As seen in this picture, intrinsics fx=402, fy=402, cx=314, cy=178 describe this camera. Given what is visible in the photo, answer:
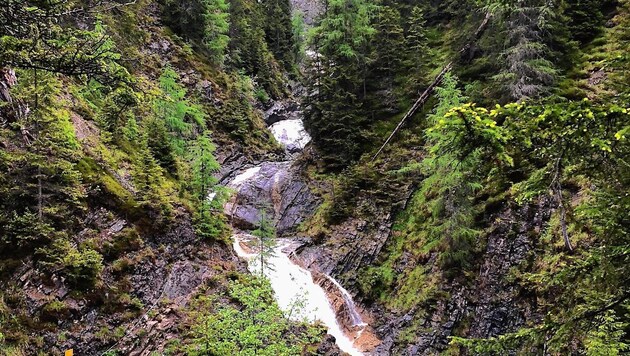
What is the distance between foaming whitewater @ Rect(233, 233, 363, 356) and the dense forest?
0.36 meters

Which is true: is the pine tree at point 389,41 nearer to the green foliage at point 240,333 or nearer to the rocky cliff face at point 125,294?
the rocky cliff face at point 125,294

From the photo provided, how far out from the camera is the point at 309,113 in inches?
1104

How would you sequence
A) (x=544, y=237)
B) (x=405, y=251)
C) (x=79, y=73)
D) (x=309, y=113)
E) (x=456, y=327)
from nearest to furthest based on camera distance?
(x=79, y=73) < (x=544, y=237) < (x=456, y=327) < (x=405, y=251) < (x=309, y=113)

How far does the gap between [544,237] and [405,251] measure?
737 cm

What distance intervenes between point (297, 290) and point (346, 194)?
639cm

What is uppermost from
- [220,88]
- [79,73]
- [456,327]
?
[79,73]

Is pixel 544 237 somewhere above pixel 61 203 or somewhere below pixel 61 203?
below

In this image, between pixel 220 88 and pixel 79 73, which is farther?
pixel 220 88

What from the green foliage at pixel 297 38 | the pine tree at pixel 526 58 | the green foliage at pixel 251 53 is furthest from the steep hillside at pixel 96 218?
the green foliage at pixel 297 38

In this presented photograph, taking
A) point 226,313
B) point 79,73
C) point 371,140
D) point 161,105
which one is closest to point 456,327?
point 226,313

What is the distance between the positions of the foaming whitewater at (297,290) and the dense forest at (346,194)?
0.36 m

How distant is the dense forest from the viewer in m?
4.60

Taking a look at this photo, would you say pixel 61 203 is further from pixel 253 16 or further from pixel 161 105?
pixel 253 16

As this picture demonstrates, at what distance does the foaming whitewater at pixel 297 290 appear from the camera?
17844 millimetres
